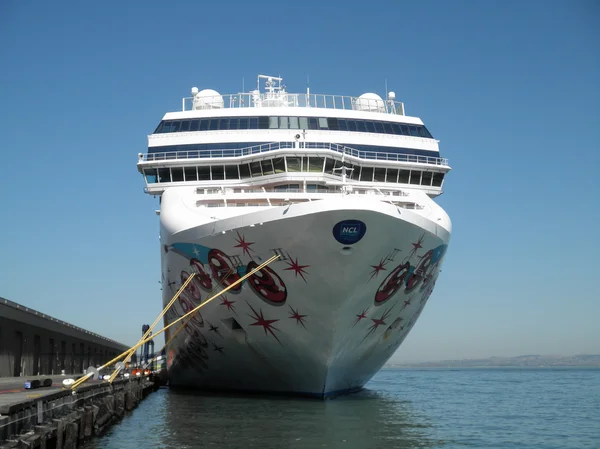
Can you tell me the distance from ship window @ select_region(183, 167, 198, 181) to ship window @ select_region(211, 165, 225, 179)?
0.84 metres

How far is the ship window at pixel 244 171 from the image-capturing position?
1030 inches

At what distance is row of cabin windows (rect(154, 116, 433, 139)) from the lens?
29344 mm

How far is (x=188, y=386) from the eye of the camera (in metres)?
29.8

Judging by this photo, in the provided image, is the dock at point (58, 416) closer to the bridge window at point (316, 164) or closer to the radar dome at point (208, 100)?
the bridge window at point (316, 164)

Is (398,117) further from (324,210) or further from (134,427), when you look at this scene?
(134,427)

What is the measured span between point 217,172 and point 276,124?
405 cm

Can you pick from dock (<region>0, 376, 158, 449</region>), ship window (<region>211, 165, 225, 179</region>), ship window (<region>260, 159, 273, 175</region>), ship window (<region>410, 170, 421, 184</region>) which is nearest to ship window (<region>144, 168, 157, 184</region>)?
ship window (<region>211, 165, 225, 179</region>)

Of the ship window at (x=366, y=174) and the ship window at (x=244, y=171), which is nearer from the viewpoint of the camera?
the ship window at (x=244, y=171)

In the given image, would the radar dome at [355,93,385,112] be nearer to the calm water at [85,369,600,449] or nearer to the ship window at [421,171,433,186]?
the ship window at [421,171,433,186]

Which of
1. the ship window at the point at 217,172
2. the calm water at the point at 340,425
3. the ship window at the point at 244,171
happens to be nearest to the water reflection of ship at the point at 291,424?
the calm water at the point at 340,425

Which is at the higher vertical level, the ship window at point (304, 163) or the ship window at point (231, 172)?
the ship window at point (231, 172)

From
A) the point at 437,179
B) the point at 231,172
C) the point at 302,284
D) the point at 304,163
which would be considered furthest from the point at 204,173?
the point at 437,179

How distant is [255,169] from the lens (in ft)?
84.4

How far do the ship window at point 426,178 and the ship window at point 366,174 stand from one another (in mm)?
2555
